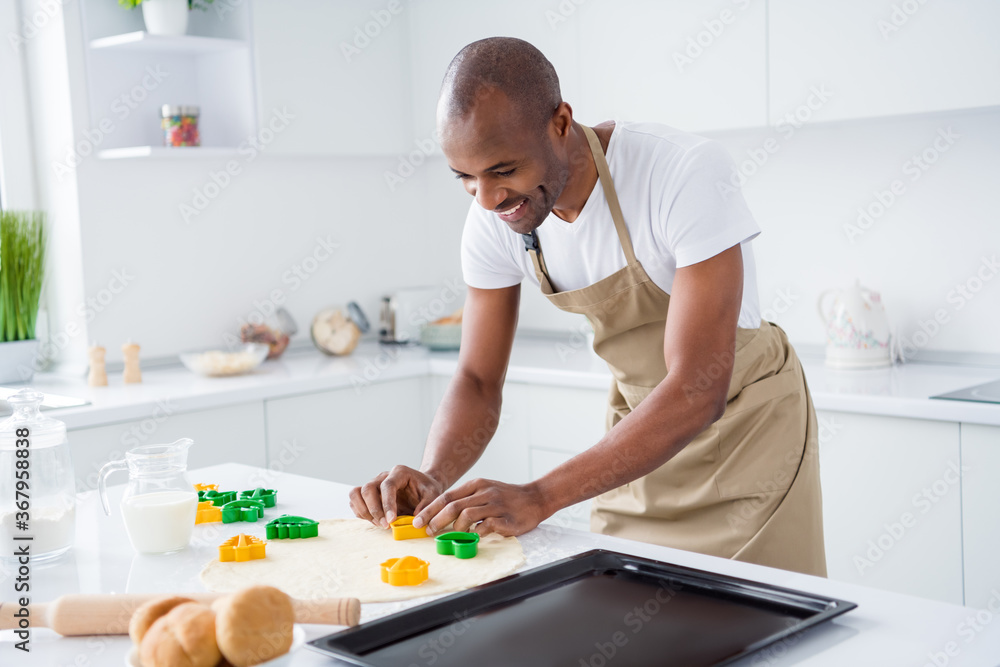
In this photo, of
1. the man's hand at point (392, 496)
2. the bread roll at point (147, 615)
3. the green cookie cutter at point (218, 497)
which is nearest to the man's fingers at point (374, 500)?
the man's hand at point (392, 496)

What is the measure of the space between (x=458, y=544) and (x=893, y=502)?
4.49 feet

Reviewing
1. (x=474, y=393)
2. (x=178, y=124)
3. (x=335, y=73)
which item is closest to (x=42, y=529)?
(x=474, y=393)

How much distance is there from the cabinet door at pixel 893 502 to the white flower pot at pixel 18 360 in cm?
204

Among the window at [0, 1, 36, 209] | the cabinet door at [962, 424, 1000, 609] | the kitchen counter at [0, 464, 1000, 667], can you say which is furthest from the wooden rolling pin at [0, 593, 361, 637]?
the window at [0, 1, 36, 209]

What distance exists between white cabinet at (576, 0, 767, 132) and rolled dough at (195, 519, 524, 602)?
170 cm

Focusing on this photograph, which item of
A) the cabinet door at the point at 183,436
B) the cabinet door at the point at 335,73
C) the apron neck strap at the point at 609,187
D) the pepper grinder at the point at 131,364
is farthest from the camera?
the cabinet door at the point at 335,73

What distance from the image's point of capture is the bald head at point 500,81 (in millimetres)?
1320

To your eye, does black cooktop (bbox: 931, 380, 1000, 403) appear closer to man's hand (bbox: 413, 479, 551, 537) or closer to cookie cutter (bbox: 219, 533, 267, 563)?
man's hand (bbox: 413, 479, 551, 537)

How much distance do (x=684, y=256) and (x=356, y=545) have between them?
589mm

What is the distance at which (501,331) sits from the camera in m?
1.72

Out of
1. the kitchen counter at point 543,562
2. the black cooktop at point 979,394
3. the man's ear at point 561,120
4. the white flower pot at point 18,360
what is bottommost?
the kitchen counter at point 543,562

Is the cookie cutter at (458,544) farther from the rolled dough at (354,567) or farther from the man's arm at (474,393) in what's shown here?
the man's arm at (474,393)

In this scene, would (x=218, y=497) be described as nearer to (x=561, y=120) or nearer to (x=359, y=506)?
(x=359, y=506)

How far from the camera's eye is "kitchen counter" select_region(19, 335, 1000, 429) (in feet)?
7.23
